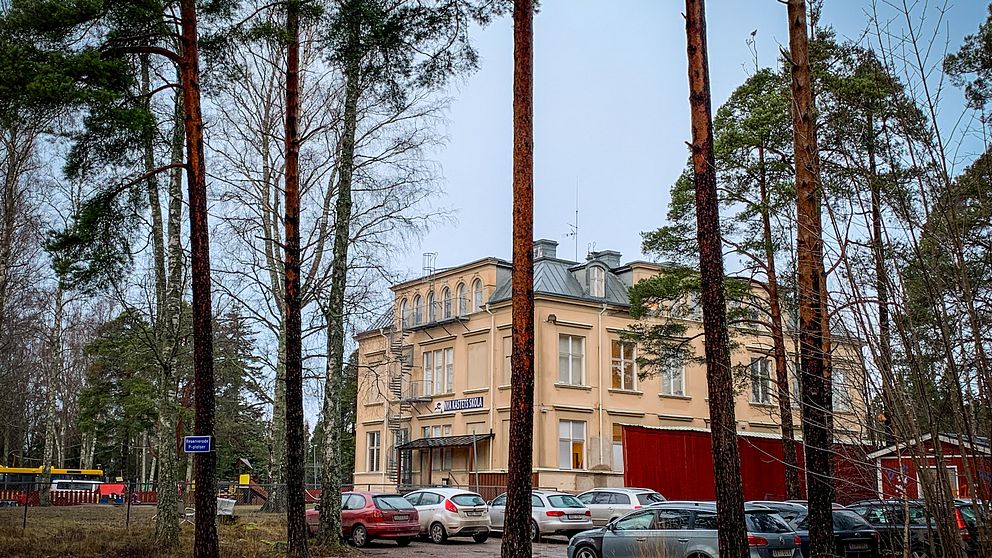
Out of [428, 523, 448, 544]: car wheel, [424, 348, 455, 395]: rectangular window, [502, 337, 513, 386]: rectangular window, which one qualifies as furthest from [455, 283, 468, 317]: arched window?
[428, 523, 448, 544]: car wheel

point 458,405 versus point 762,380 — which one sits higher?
point 458,405

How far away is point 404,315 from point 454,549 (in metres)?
23.4

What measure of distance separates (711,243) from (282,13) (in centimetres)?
943

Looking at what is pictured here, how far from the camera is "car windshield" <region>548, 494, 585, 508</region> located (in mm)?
25828

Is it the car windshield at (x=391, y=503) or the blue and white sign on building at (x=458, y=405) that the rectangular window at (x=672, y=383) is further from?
the car windshield at (x=391, y=503)

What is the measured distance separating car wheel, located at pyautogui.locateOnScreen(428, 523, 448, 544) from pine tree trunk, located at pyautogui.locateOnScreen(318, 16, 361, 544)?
19.1 feet

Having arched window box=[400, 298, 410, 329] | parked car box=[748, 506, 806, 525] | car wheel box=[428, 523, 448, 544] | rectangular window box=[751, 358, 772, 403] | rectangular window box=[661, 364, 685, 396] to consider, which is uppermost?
arched window box=[400, 298, 410, 329]

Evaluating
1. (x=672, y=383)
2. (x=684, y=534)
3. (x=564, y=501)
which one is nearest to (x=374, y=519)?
(x=564, y=501)

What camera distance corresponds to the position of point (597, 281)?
40500mm

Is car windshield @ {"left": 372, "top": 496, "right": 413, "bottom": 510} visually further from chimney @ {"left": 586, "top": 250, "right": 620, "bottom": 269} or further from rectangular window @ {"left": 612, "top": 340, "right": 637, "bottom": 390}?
chimney @ {"left": 586, "top": 250, "right": 620, "bottom": 269}

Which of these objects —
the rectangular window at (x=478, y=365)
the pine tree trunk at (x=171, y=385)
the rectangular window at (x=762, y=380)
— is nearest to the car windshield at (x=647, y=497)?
the rectangular window at (x=762, y=380)

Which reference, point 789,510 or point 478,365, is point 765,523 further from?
point 478,365

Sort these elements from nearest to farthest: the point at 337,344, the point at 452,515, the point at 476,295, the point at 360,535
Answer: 1. the point at 337,344
2. the point at 360,535
3. the point at 452,515
4. the point at 476,295

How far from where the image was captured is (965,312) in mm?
6523
